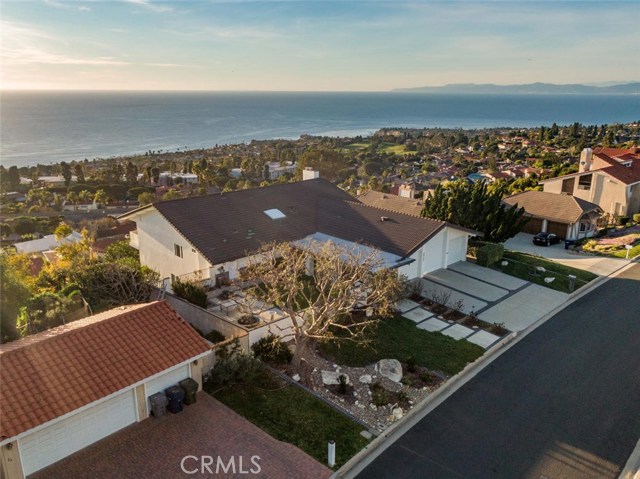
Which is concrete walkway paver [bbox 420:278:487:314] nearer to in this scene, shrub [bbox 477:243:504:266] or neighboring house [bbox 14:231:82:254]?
shrub [bbox 477:243:504:266]

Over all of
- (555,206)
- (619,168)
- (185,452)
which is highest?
(619,168)

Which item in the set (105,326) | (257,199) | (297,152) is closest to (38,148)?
(297,152)

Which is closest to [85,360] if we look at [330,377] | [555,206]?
[330,377]

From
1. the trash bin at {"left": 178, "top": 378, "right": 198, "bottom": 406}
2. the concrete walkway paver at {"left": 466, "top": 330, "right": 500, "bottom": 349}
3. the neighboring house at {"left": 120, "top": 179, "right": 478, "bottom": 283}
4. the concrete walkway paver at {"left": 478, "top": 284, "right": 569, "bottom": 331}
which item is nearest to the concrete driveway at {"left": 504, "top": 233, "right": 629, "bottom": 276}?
the concrete walkway paver at {"left": 478, "top": 284, "right": 569, "bottom": 331}

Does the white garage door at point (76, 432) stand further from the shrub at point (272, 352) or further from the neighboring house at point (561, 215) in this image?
the neighboring house at point (561, 215)

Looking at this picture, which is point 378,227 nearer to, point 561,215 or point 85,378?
point 85,378

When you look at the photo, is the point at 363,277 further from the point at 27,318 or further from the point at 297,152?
the point at 297,152
